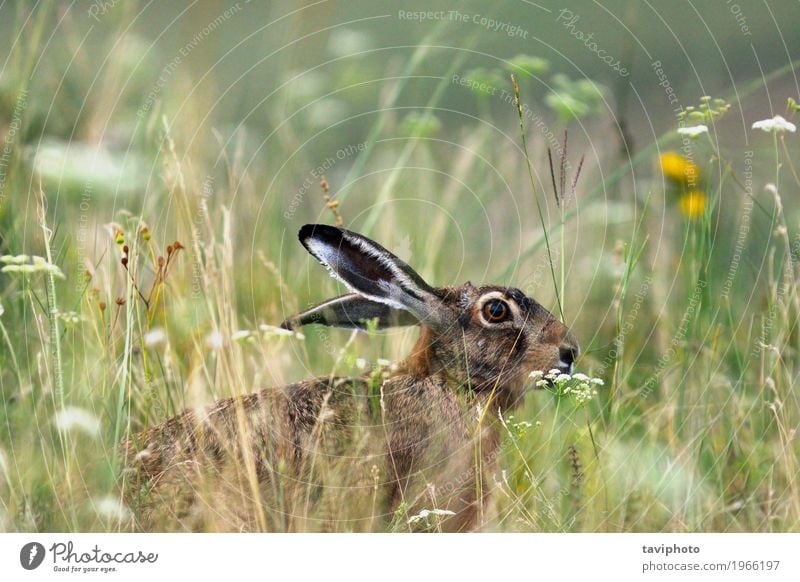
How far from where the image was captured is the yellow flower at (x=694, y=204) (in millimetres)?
7574

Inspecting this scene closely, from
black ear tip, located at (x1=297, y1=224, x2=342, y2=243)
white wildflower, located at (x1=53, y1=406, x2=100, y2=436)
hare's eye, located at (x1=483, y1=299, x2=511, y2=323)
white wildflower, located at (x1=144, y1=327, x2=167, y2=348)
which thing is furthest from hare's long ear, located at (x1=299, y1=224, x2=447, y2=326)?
white wildflower, located at (x1=53, y1=406, x2=100, y2=436)

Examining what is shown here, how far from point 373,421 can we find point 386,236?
5.74ft

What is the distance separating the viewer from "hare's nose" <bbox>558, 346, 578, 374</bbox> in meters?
6.62

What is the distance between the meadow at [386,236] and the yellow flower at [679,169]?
19 mm

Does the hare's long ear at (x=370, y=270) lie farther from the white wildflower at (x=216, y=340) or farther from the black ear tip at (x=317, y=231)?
the white wildflower at (x=216, y=340)

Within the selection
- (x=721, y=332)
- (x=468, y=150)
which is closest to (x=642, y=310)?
(x=721, y=332)

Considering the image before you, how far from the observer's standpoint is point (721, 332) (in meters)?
7.14

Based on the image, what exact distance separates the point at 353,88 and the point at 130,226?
2.20 m

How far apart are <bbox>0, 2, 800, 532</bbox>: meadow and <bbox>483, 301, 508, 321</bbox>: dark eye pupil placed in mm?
475

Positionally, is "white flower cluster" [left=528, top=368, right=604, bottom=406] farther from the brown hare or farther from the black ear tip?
the black ear tip

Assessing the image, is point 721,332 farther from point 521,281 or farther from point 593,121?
point 593,121

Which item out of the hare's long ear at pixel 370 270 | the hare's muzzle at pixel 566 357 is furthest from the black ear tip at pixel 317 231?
the hare's muzzle at pixel 566 357

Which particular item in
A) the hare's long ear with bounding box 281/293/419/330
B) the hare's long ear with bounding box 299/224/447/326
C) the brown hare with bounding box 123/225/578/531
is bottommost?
the brown hare with bounding box 123/225/578/531

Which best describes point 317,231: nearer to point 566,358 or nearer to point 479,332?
point 479,332
